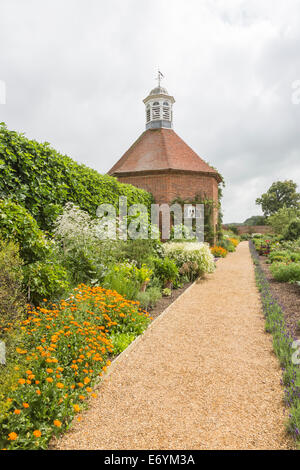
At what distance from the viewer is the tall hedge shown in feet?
18.8

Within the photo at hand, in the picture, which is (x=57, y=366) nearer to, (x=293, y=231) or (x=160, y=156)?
(x=160, y=156)

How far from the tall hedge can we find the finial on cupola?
42.1 ft

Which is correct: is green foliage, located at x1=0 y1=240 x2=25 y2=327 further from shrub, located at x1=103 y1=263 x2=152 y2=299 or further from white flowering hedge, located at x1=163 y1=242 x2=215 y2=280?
white flowering hedge, located at x1=163 y1=242 x2=215 y2=280

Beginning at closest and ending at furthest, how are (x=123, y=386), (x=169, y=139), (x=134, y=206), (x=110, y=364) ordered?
(x=123, y=386) < (x=110, y=364) < (x=134, y=206) < (x=169, y=139)

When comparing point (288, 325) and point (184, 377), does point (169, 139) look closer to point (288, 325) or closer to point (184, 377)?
point (288, 325)

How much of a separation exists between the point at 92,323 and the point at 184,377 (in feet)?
4.50

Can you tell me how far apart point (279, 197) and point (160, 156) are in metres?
45.9

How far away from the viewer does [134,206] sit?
12.2m

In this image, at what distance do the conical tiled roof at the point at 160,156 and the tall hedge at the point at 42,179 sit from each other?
854 centimetres

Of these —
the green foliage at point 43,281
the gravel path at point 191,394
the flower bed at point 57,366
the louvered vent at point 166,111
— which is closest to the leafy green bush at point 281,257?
the gravel path at point 191,394

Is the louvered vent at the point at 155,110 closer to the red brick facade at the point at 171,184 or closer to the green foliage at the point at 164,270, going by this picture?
the red brick facade at the point at 171,184

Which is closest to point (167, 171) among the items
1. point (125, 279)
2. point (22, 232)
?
point (125, 279)

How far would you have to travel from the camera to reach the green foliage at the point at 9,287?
10.5 feet
